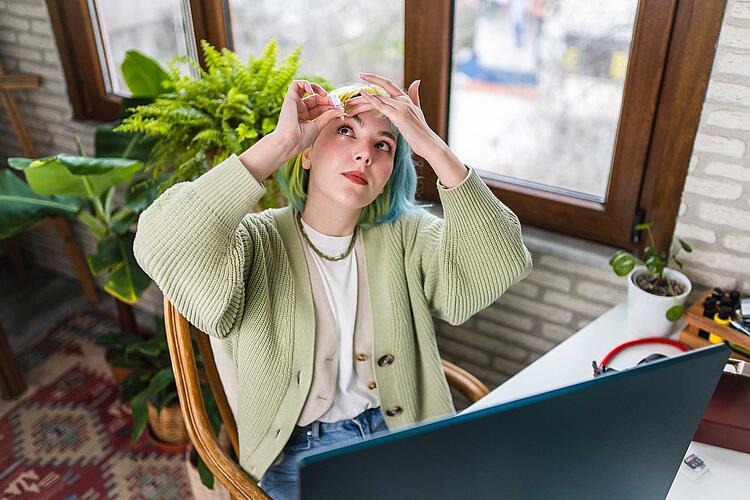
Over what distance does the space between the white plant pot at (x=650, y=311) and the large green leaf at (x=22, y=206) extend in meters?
1.65

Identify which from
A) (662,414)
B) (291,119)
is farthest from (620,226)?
(662,414)

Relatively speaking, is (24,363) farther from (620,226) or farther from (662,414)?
(662,414)

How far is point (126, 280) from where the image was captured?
201cm

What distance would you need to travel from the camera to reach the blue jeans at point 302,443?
4.52ft

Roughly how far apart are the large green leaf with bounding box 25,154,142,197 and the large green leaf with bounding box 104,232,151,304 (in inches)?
8.1

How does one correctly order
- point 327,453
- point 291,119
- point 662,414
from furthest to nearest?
point 291,119
point 662,414
point 327,453

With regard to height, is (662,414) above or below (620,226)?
above

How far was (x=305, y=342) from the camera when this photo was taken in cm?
130

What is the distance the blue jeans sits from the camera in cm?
138

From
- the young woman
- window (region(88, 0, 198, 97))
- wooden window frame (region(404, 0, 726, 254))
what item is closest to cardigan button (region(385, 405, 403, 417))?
the young woman

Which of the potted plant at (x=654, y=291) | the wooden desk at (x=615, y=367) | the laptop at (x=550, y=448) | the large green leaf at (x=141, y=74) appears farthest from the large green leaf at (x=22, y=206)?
the laptop at (x=550, y=448)

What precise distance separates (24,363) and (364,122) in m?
2.02

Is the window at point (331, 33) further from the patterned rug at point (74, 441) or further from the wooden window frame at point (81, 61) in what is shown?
the patterned rug at point (74, 441)

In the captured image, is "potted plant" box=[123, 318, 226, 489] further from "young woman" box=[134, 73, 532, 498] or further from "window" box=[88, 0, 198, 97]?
"window" box=[88, 0, 198, 97]
